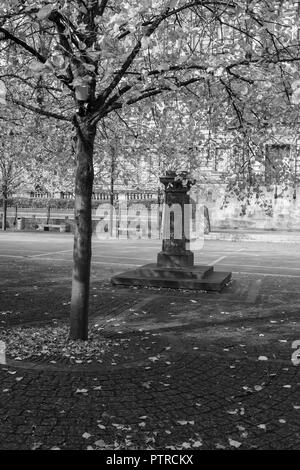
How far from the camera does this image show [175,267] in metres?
11.7

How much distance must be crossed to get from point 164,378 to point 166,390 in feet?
1.13

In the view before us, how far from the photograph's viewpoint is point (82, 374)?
5.07 meters

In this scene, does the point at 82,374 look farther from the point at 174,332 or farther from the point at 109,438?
the point at 174,332

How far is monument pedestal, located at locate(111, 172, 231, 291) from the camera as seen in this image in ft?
34.8

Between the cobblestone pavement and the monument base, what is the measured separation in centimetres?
266

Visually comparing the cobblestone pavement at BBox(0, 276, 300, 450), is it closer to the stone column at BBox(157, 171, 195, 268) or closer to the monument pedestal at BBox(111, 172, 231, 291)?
the monument pedestal at BBox(111, 172, 231, 291)

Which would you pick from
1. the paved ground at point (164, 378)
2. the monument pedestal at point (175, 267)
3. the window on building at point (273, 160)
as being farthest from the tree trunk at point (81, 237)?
the monument pedestal at point (175, 267)

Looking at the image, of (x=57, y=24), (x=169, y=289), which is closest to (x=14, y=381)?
(x=57, y=24)

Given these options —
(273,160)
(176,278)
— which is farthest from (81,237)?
(176,278)

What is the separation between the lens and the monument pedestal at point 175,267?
10594 millimetres

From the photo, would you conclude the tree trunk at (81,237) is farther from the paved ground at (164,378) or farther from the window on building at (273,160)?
the window on building at (273,160)

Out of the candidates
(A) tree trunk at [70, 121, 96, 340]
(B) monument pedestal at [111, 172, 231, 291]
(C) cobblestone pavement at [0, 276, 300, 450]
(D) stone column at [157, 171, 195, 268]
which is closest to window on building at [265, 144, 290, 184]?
(B) monument pedestal at [111, 172, 231, 291]

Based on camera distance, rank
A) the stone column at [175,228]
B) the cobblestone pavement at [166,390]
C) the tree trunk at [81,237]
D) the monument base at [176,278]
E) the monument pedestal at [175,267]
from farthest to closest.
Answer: the stone column at [175,228] < the monument pedestal at [175,267] < the monument base at [176,278] < the tree trunk at [81,237] < the cobblestone pavement at [166,390]

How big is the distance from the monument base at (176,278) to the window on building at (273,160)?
2.99 metres
